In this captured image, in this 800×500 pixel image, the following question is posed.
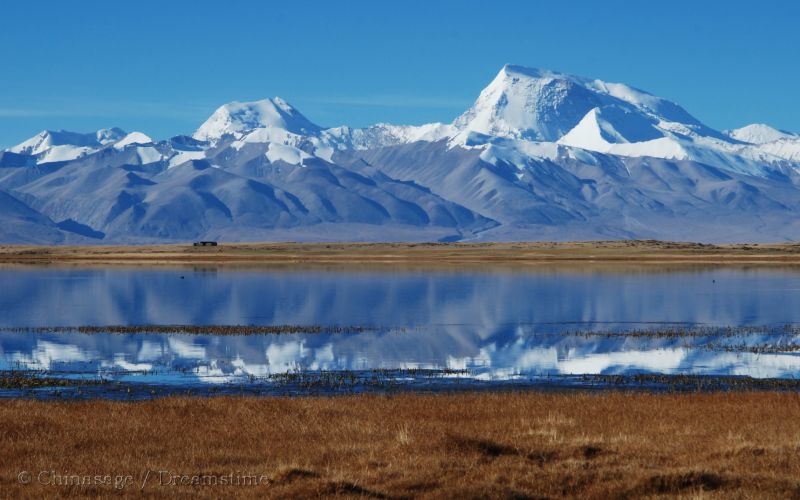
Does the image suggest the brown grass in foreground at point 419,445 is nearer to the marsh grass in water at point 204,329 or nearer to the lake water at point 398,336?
the lake water at point 398,336

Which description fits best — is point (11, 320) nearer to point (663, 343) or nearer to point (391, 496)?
point (663, 343)

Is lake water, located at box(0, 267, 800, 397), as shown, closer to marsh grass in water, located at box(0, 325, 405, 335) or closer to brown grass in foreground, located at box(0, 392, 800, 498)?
marsh grass in water, located at box(0, 325, 405, 335)

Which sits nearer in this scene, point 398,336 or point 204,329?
point 398,336

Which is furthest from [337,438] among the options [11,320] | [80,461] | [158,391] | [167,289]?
[167,289]

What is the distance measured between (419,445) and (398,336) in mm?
31396

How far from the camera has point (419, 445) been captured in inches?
850

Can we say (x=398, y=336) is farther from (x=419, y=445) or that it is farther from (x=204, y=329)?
(x=419, y=445)

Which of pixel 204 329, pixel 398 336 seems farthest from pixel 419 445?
pixel 204 329

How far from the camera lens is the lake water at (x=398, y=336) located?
124 feet

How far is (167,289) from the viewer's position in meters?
92.2

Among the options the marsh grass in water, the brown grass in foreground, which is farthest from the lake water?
the brown grass in foreground

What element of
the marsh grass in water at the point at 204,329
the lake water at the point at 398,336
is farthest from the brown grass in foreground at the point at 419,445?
the marsh grass in water at the point at 204,329

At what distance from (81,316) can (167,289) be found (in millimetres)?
27455

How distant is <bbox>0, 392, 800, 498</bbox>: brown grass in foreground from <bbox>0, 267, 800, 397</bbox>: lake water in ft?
22.3
